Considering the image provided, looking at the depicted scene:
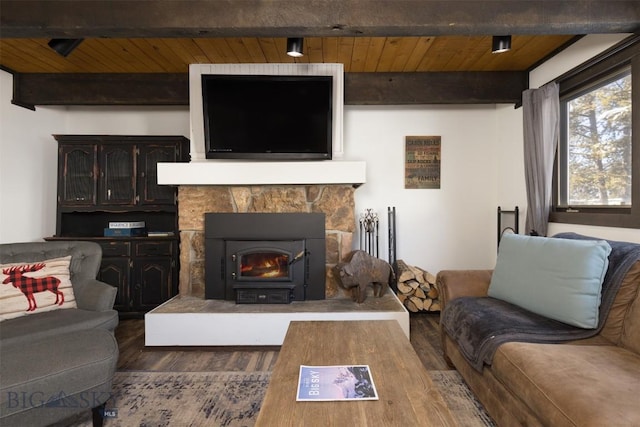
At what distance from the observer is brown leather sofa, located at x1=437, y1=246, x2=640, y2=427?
3.65 feet

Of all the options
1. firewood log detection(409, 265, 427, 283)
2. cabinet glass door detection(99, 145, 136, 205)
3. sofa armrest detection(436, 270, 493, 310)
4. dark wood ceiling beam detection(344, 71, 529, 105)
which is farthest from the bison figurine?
cabinet glass door detection(99, 145, 136, 205)

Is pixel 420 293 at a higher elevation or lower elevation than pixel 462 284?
lower

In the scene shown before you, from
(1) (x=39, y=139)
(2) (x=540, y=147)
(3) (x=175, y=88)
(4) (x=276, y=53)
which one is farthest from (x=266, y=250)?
(1) (x=39, y=139)

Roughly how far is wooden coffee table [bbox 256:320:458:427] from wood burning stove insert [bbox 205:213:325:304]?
1.14 meters

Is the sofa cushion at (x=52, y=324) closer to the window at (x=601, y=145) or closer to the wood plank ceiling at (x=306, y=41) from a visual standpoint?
the wood plank ceiling at (x=306, y=41)

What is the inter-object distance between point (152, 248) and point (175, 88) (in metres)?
1.58

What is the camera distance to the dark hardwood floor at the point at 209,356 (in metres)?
2.38

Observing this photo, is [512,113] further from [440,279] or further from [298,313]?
[298,313]

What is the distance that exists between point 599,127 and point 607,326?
156cm

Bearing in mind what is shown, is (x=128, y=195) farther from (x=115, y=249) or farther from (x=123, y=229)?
(x=115, y=249)

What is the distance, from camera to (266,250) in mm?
3016

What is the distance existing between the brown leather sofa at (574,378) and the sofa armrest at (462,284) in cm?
49

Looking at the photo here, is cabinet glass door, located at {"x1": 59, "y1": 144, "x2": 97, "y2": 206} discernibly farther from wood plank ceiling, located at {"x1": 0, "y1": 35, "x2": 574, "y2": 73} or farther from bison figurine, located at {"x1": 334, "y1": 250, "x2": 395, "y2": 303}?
bison figurine, located at {"x1": 334, "y1": 250, "x2": 395, "y2": 303}

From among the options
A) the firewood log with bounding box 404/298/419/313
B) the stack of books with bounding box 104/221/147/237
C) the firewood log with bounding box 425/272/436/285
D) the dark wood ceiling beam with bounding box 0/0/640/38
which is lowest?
the firewood log with bounding box 404/298/419/313
